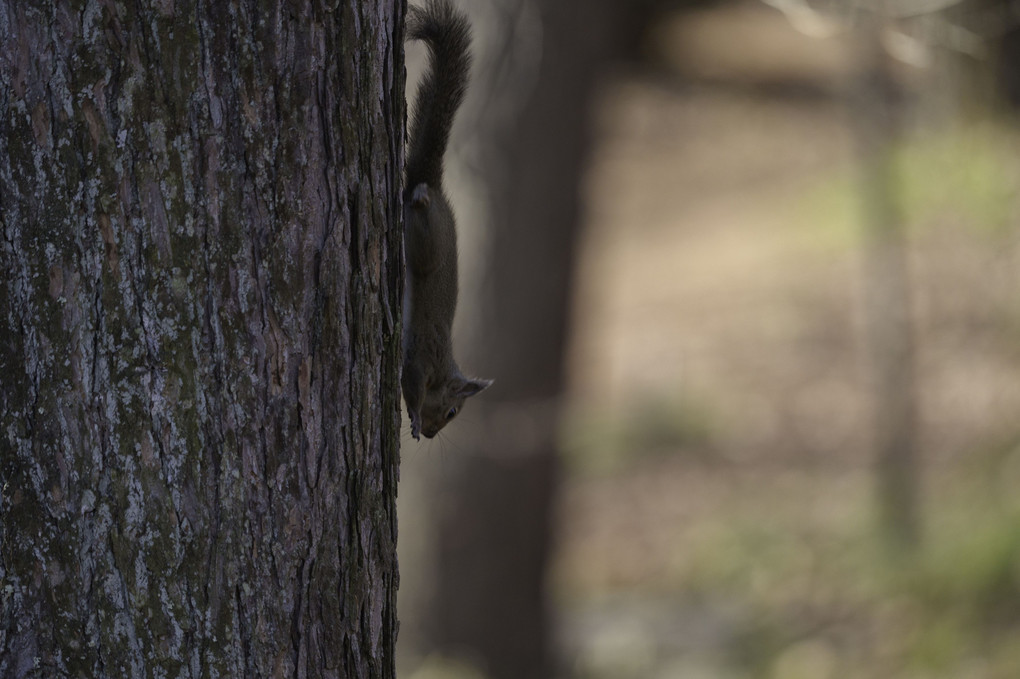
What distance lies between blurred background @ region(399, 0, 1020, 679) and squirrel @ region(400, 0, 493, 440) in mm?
661

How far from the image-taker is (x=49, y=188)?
1.40m

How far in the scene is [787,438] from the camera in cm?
851

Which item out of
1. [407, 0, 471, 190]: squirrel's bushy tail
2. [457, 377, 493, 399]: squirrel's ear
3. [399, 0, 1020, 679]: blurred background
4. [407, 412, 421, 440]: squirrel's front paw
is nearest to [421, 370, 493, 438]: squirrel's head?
[457, 377, 493, 399]: squirrel's ear

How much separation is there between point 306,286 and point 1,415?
421 millimetres

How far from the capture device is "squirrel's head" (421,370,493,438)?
276 centimetres

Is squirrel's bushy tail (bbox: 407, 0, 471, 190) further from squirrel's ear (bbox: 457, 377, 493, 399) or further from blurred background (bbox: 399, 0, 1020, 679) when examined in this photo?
blurred background (bbox: 399, 0, 1020, 679)

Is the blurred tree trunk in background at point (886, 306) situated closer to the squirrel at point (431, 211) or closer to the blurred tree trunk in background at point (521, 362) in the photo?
the blurred tree trunk in background at point (521, 362)

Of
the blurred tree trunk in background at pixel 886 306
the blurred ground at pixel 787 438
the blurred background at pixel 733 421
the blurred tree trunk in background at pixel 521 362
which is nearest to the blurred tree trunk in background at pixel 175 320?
the blurred background at pixel 733 421

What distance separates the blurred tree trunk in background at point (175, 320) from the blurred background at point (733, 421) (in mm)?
Answer: 1734

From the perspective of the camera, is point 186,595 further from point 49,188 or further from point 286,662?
point 49,188

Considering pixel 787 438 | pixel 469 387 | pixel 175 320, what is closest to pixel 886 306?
pixel 787 438

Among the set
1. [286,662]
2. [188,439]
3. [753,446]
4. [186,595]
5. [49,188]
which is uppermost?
[49,188]

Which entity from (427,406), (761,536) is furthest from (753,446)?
(427,406)

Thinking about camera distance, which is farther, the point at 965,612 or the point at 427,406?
the point at 965,612
